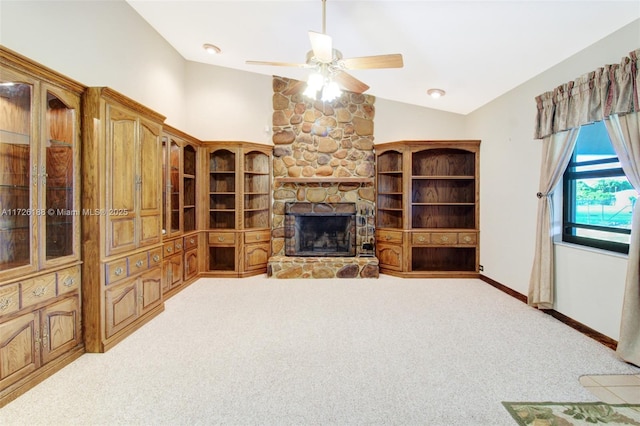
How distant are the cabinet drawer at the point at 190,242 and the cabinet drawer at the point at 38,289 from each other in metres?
2.18

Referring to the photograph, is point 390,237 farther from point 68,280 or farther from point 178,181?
point 68,280

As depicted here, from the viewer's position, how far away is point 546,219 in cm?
332

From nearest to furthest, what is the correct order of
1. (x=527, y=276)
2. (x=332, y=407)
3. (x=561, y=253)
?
1. (x=332, y=407)
2. (x=561, y=253)
3. (x=527, y=276)

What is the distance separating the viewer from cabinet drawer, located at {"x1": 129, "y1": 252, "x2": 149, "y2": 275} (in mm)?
2870

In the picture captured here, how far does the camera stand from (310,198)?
5.30 m

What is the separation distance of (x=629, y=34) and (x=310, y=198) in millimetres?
4109

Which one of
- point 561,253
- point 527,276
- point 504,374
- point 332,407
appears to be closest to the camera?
point 332,407

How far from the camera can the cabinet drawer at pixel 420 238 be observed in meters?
4.93

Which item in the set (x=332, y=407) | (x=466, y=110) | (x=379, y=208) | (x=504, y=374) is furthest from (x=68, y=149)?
(x=466, y=110)

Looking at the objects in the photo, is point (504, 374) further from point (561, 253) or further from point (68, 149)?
point (68, 149)

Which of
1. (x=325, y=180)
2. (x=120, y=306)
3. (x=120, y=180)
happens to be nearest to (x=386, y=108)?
(x=325, y=180)

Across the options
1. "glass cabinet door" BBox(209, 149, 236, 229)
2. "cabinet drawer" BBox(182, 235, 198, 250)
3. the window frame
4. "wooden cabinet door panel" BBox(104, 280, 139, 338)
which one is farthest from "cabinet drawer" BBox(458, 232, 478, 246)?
"wooden cabinet door panel" BBox(104, 280, 139, 338)

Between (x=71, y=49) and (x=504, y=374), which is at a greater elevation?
(x=71, y=49)

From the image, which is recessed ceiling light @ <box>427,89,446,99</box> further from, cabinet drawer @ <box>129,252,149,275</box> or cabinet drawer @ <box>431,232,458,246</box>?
cabinet drawer @ <box>129,252,149,275</box>
